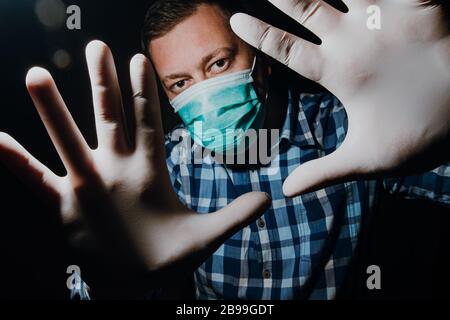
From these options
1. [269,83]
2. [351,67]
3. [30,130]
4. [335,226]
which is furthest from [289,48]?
[30,130]

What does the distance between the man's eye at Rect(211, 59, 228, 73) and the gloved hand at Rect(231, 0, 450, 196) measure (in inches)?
10.1

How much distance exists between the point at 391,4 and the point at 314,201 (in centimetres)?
60

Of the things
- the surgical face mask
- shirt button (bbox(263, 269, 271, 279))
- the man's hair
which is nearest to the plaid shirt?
shirt button (bbox(263, 269, 271, 279))

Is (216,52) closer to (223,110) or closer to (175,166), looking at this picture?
(223,110)

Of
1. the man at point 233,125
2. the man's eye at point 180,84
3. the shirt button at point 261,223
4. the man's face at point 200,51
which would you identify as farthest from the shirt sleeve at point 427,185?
the man's eye at point 180,84

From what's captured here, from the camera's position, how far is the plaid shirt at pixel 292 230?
1098mm

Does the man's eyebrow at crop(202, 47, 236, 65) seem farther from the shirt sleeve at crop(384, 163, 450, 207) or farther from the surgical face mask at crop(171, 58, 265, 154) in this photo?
the shirt sleeve at crop(384, 163, 450, 207)

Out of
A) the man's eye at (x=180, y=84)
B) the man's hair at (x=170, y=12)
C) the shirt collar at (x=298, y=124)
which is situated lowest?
the shirt collar at (x=298, y=124)

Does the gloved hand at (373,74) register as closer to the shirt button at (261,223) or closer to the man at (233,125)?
the man at (233,125)

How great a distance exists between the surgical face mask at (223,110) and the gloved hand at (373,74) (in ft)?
0.80

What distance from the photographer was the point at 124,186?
0.84m

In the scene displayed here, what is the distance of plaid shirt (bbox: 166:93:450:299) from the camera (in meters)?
1.10
